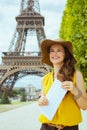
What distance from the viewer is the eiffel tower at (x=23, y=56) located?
59.2 metres

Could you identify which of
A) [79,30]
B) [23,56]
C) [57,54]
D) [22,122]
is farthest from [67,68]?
[23,56]

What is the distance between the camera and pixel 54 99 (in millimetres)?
4113

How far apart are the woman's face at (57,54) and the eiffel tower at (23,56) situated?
52776 millimetres

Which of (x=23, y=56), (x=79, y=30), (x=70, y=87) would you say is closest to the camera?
(x=70, y=87)

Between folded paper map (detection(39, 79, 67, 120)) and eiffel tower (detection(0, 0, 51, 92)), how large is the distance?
53.0 meters

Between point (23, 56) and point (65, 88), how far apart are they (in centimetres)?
5758

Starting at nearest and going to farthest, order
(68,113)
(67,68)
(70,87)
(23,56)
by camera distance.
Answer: (70,87) → (68,113) → (67,68) → (23,56)

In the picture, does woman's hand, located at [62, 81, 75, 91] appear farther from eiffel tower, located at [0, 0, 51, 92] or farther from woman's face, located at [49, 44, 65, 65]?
eiffel tower, located at [0, 0, 51, 92]

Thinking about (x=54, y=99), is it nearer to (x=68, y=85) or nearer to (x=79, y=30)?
(x=68, y=85)

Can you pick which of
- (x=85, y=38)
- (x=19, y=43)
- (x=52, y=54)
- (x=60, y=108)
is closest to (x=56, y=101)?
(x=60, y=108)

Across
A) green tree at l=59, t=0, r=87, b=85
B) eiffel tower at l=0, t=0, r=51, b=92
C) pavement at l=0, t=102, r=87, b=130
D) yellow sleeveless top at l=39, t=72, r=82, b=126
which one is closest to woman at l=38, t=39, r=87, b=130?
yellow sleeveless top at l=39, t=72, r=82, b=126

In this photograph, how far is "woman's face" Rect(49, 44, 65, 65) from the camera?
4309 millimetres

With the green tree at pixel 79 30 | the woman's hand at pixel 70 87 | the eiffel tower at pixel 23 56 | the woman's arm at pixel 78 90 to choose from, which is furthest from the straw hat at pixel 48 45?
the eiffel tower at pixel 23 56

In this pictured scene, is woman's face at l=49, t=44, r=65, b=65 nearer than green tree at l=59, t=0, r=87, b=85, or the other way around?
woman's face at l=49, t=44, r=65, b=65
